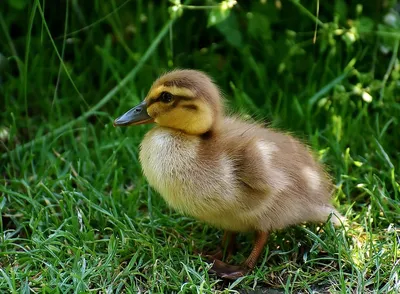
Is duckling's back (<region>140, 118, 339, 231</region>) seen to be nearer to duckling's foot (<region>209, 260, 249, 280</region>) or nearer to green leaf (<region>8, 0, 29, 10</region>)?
duckling's foot (<region>209, 260, 249, 280</region>)

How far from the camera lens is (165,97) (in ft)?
9.73

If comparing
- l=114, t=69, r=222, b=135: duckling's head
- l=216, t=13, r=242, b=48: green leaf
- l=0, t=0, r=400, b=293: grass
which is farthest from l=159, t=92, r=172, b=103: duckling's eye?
l=216, t=13, r=242, b=48: green leaf

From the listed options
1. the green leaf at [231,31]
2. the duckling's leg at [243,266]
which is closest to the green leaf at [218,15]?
the green leaf at [231,31]

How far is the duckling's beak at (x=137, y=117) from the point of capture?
3.03 metres

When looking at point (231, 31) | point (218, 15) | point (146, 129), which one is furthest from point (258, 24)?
point (146, 129)

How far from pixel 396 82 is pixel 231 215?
4.79ft

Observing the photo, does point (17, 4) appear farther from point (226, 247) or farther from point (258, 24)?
point (226, 247)

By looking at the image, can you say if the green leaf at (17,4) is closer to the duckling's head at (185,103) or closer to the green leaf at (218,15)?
the green leaf at (218,15)

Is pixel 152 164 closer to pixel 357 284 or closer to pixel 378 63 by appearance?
pixel 357 284

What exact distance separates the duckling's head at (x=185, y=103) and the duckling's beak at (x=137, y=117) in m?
0.01

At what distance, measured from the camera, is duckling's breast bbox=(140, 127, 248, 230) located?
2859mm

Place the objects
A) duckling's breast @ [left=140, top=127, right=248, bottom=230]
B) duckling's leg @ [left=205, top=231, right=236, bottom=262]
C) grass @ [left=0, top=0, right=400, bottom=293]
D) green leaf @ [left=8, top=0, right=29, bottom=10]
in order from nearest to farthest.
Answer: duckling's breast @ [left=140, top=127, right=248, bottom=230] → grass @ [left=0, top=0, right=400, bottom=293] → duckling's leg @ [left=205, top=231, right=236, bottom=262] → green leaf @ [left=8, top=0, right=29, bottom=10]

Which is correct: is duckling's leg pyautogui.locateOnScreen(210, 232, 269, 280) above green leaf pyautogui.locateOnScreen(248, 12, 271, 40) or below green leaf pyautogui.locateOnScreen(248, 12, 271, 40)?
below

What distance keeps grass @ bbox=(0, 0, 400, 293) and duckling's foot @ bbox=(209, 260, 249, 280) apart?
0.15 ft
